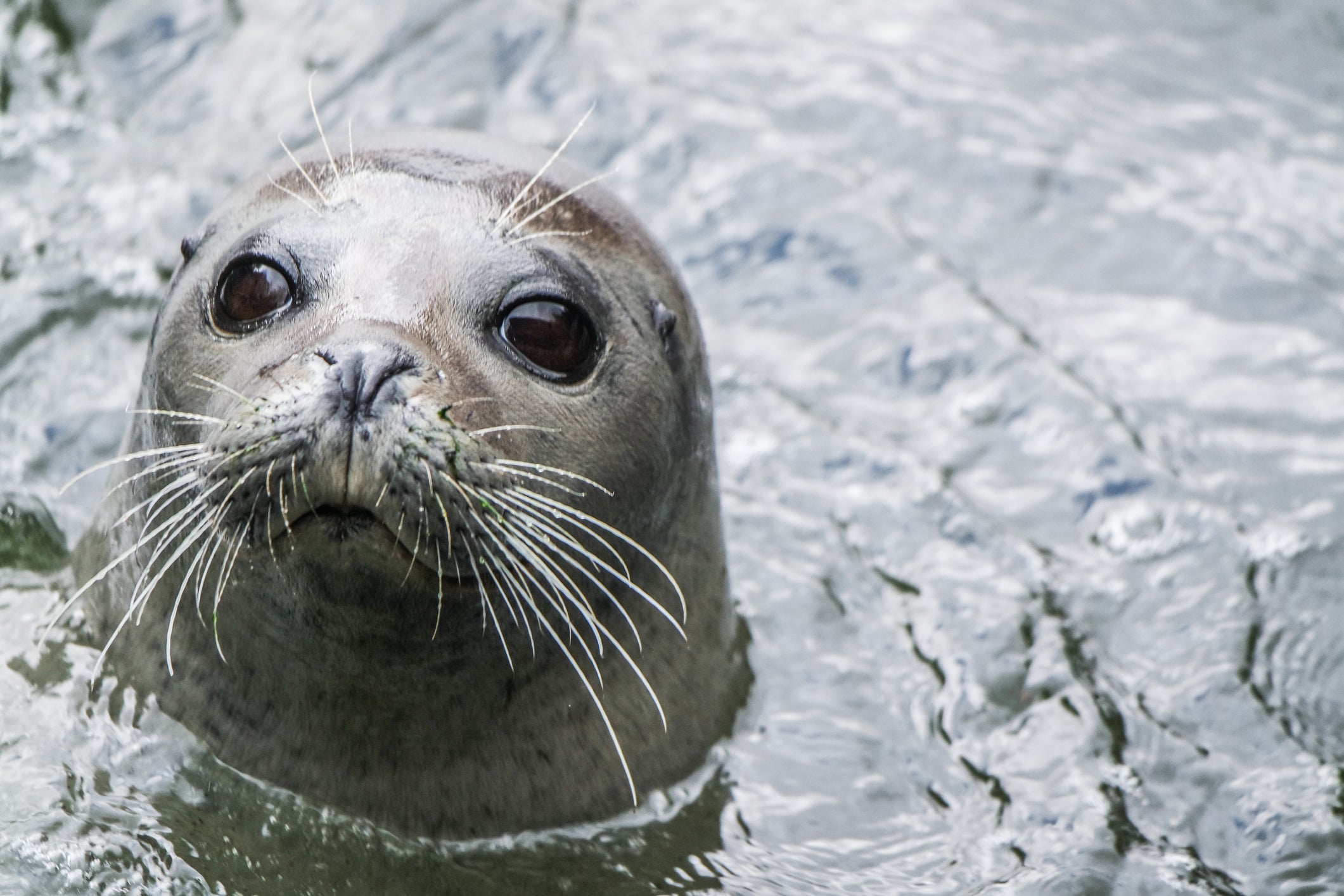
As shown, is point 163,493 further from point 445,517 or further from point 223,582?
point 445,517

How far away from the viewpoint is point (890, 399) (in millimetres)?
6535

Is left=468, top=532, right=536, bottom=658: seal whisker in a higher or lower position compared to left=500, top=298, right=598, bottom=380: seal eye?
lower

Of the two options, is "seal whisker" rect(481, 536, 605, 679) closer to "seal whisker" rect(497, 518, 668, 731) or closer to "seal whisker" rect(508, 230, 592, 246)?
"seal whisker" rect(497, 518, 668, 731)

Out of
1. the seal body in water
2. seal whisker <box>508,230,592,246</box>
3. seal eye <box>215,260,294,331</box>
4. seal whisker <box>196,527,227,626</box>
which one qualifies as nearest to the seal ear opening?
the seal body in water

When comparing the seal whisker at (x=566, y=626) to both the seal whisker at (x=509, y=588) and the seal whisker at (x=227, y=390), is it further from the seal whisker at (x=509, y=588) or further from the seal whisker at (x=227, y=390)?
the seal whisker at (x=227, y=390)

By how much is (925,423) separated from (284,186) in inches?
109

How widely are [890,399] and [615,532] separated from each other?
280cm

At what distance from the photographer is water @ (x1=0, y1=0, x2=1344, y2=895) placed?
14.7 ft

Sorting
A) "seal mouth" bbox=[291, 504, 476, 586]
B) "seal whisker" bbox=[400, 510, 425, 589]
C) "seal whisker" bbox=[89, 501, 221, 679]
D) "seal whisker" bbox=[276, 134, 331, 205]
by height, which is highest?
"seal whisker" bbox=[276, 134, 331, 205]

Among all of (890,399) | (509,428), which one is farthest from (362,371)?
(890,399)

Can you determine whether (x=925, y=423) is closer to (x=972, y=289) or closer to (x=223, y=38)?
(x=972, y=289)

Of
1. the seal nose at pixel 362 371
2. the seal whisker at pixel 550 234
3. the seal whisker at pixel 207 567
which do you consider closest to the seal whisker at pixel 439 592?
the seal nose at pixel 362 371

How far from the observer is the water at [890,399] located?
4.47 metres

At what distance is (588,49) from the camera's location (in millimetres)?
7809
